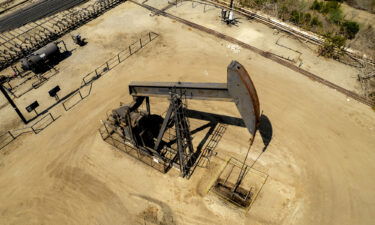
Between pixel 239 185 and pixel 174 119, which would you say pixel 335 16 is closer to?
pixel 239 185

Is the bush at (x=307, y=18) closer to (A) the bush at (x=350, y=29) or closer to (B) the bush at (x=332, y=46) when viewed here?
(A) the bush at (x=350, y=29)

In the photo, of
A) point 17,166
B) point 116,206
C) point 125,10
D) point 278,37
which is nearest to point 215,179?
point 116,206

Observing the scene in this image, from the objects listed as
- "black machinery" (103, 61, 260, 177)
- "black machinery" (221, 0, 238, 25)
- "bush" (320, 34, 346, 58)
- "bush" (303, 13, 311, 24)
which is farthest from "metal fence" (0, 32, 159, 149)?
"bush" (320, 34, 346, 58)

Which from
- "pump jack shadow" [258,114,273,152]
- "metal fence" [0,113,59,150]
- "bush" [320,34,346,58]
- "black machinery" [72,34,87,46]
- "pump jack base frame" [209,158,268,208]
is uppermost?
"bush" [320,34,346,58]

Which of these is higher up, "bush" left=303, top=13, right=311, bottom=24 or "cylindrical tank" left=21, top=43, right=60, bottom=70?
"bush" left=303, top=13, right=311, bottom=24

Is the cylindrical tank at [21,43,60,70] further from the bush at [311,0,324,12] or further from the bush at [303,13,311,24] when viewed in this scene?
the bush at [311,0,324,12]

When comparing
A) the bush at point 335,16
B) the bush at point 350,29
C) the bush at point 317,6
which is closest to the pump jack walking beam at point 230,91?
the bush at point 350,29

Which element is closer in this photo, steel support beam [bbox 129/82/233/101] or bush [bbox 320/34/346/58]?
steel support beam [bbox 129/82/233/101]
